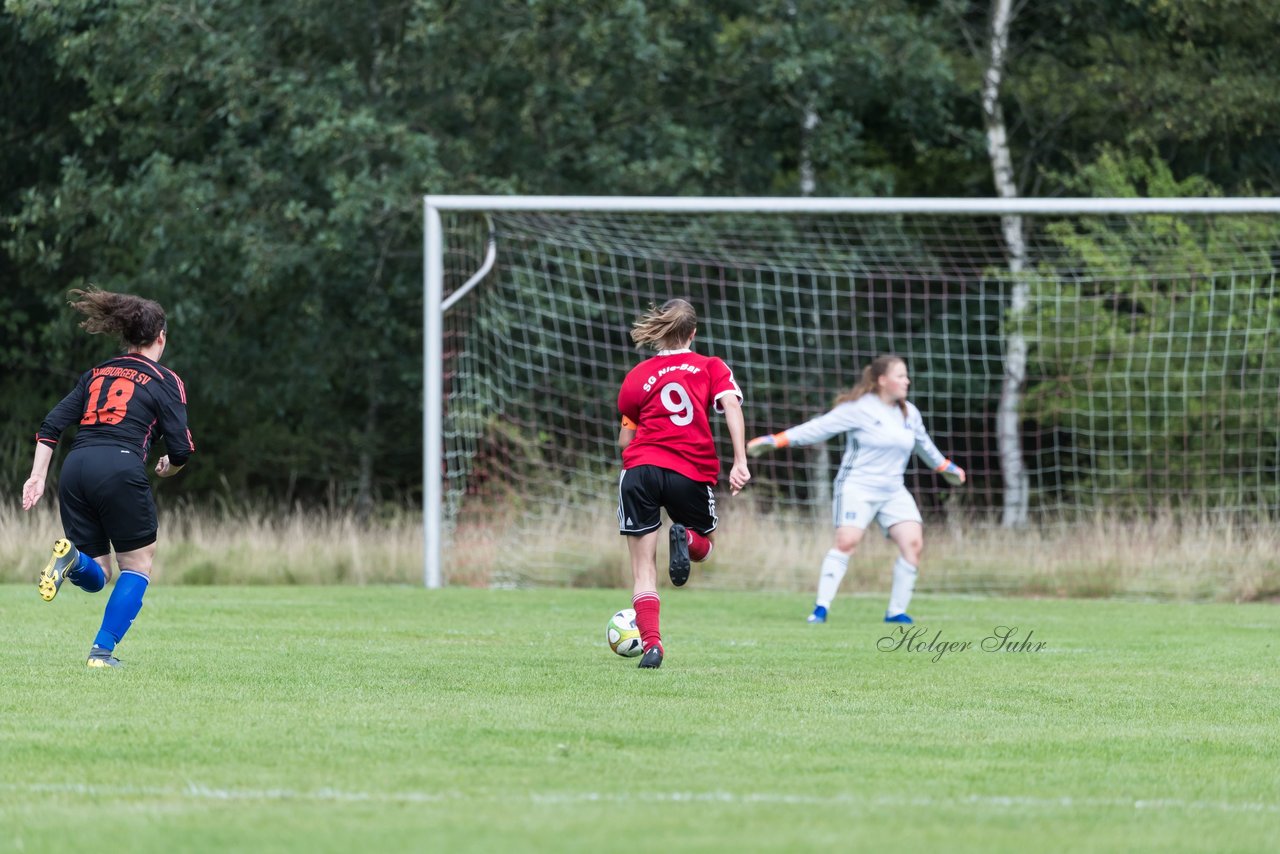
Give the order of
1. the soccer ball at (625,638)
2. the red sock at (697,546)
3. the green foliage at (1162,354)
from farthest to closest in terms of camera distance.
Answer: the green foliage at (1162,354) < the soccer ball at (625,638) < the red sock at (697,546)

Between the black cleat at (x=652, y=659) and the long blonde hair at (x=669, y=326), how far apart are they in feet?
4.44

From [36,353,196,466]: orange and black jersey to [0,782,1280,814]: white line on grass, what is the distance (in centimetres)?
281

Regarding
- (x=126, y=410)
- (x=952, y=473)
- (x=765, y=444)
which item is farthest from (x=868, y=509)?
(x=126, y=410)

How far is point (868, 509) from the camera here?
1145 cm

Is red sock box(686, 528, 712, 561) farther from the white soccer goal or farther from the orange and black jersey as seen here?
the white soccer goal

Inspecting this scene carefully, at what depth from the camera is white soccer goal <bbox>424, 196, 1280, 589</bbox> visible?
15344 millimetres

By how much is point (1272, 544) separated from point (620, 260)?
8.99 m

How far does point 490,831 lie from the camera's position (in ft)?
13.5

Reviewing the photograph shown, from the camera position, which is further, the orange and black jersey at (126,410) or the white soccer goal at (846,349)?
the white soccer goal at (846,349)

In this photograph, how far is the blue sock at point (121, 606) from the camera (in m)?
7.34

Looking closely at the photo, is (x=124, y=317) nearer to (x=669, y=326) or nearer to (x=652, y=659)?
(x=669, y=326)

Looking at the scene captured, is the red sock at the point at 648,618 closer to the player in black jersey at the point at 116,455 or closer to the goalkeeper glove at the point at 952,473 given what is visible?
the player in black jersey at the point at 116,455

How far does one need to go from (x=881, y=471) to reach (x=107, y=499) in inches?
221

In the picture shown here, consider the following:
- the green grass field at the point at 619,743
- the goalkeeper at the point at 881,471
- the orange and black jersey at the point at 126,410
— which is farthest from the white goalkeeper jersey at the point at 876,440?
the orange and black jersey at the point at 126,410
